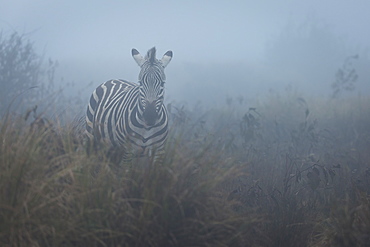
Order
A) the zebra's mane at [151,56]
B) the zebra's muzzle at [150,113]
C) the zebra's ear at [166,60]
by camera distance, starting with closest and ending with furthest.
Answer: the zebra's muzzle at [150,113] → the zebra's mane at [151,56] → the zebra's ear at [166,60]

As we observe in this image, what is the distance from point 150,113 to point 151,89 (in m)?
0.36

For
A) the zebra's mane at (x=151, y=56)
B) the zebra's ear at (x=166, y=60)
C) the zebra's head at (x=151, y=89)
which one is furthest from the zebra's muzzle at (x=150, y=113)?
the zebra's ear at (x=166, y=60)

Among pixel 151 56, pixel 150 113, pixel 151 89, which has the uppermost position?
pixel 151 56

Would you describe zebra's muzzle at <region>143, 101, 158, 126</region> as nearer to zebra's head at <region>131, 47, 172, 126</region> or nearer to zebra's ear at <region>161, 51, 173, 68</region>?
zebra's head at <region>131, 47, 172, 126</region>

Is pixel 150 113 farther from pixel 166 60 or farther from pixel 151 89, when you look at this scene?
pixel 166 60

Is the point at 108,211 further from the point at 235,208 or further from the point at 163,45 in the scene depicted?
the point at 163,45

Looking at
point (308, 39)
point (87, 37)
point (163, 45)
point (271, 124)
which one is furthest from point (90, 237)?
point (87, 37)

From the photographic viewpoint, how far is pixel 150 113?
17.1 feet

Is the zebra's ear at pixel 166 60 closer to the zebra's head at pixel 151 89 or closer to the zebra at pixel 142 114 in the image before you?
the zebra at pixel 142 114

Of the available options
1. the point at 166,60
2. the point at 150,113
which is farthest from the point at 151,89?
the point at 166,60

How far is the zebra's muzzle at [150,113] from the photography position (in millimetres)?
5215

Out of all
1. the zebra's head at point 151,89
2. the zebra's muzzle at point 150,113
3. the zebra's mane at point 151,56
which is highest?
the zebra's mane at point 151,56

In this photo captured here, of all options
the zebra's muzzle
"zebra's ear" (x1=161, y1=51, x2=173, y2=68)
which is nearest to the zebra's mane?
"zebra's ear" (x1=161, y1=51, x2=173, y2=68)

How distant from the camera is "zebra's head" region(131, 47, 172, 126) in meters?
5.24
